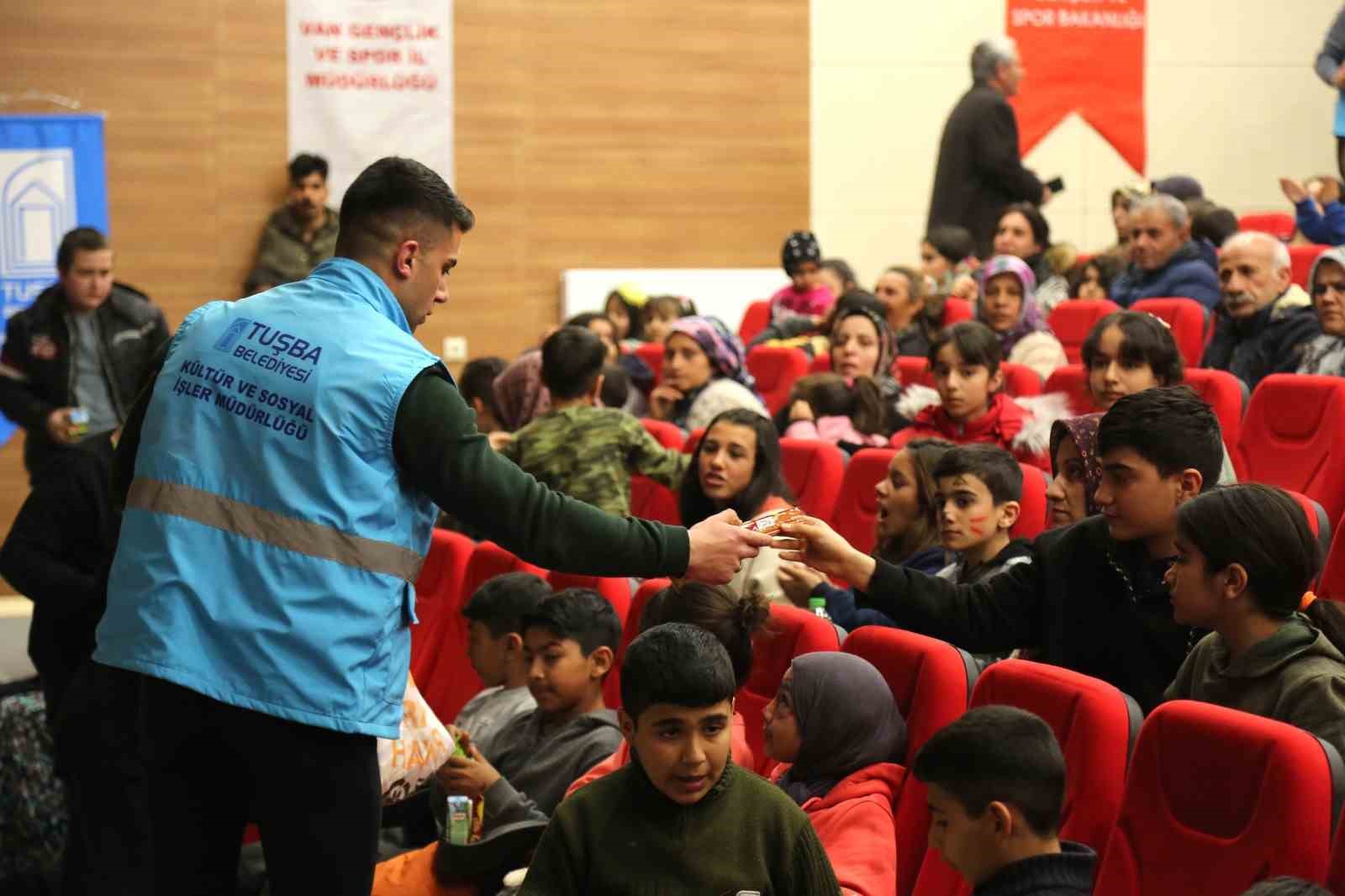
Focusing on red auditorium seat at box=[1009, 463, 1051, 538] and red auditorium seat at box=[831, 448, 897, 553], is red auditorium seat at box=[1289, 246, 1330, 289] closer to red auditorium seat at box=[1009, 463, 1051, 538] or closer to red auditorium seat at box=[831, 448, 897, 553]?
red auditorium seat at box=[831, 448, 897, 553]

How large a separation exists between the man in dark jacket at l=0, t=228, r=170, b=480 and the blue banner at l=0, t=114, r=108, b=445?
77.3 inches

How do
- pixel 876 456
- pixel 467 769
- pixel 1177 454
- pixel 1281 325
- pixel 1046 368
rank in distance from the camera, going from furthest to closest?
pixel 1046 368, pixel 1281 325, pixel 876 456, pixel 467 769, pixel 1177 454

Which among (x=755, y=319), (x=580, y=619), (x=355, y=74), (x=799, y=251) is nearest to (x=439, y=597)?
(x=580, y=619)

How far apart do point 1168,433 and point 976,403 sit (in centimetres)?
226

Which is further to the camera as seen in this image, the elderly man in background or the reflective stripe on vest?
the elderly man in background

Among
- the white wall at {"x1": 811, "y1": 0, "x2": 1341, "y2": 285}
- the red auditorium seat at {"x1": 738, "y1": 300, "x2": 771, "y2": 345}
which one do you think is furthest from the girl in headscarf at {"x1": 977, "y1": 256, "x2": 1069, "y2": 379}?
the white wall at {"x1": 811, "y1": 0, "x2": 1341, "y2": 285}

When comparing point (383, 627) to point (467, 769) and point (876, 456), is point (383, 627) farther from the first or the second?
point (876, 456)

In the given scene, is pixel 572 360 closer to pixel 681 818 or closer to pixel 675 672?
pixel 675 672

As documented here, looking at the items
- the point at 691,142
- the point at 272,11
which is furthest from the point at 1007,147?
the point at 272,11

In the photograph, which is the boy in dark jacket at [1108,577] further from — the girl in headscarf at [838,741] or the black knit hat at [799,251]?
the black knit hat at [799,251]

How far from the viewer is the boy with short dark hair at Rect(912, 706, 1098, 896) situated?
2096 millimetres

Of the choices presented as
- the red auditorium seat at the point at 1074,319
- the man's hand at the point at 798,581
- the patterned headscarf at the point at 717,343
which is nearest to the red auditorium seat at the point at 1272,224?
the red auditorium seat at the point at 1074,319

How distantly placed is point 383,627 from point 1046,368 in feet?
14.6

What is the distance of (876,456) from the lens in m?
4.61
